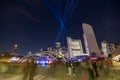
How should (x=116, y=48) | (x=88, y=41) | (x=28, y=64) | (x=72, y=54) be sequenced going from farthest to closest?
(x=116, y=48) < (x=72, y=54) < (x=88, y=41) < (x=28, y=64)

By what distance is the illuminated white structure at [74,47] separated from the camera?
6604 inches

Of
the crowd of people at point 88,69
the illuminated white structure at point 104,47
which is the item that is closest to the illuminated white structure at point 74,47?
the illuminated white structure at point 104,47

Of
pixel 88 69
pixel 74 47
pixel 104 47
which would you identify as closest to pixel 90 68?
pixel 88 69

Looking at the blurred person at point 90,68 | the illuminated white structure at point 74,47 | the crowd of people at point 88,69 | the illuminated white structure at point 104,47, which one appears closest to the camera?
the crowd of people at point 88,69

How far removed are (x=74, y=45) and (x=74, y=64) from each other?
537ft

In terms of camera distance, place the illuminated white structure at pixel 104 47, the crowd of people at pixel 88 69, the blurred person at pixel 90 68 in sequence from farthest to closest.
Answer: the illuminated white structure at pixel 104 47, the blurred person at pixel 90 68, the crowd of people at pixel 88 69

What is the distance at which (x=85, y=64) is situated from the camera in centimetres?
1478

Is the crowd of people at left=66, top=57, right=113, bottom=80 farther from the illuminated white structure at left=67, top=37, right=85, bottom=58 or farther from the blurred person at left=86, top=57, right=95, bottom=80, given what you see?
the illuminated white structure at left=67, top=37, right=85, bottom=58

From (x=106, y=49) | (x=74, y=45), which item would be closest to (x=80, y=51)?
(x=74, y=45)

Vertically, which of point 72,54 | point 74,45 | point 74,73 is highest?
point 74,45

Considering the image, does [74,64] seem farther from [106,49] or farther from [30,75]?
[106,49]

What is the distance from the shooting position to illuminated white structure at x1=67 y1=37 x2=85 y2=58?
16775 centimetres

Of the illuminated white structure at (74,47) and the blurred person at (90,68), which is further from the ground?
the illuminated white structure at (74,47)

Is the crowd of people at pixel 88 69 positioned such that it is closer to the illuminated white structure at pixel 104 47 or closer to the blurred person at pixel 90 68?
the blurred person at pixel 90 68
